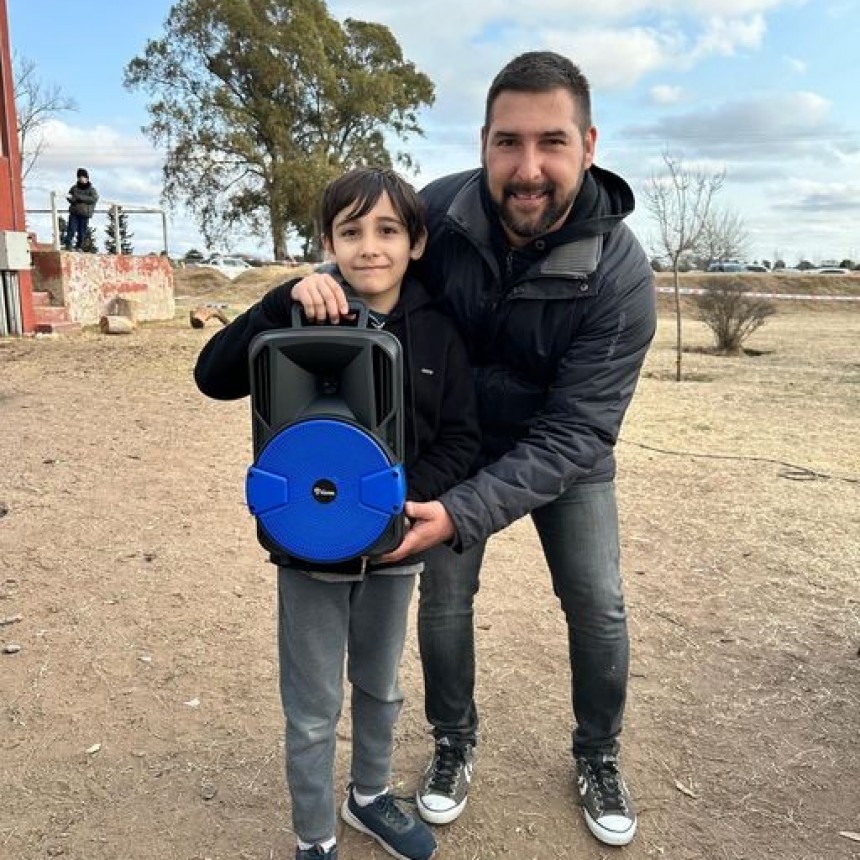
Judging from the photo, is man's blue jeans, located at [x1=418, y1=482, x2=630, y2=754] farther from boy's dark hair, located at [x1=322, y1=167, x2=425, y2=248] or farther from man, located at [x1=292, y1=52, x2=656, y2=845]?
boy's dark hair, located at [x1=322, y1=167, x2=425, y2=248]

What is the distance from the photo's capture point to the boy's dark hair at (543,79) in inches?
79.5

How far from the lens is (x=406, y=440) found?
6.43 feet

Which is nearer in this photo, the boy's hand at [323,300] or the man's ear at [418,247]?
the boy's hand at [323,300]

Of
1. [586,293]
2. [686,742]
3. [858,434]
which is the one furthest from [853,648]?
[858,434]

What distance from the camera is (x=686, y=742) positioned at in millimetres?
2816

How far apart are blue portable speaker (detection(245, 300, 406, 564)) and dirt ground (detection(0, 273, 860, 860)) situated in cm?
104

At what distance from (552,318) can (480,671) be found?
1.59 m

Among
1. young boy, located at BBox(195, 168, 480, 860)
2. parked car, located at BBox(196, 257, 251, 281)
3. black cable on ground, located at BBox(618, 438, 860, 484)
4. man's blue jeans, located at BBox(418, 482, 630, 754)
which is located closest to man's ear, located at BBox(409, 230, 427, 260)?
young boy, located at BBox(195, 168, 480, 860)

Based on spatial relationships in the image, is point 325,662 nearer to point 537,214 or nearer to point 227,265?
point 537,214

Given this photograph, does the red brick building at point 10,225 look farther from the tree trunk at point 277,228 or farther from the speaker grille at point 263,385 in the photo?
the tree trunk at point 277,228

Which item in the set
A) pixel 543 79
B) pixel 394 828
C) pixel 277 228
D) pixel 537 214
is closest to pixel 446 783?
pixel 394 828

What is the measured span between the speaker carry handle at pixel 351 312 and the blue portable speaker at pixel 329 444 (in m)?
0.04

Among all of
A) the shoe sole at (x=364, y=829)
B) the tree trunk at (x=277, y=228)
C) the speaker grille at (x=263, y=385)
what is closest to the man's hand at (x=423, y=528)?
the speaker grille at (x=263, y=385)

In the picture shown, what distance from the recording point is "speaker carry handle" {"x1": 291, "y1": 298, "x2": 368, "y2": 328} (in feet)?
5.82
